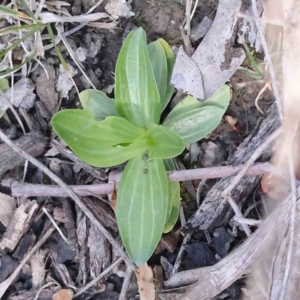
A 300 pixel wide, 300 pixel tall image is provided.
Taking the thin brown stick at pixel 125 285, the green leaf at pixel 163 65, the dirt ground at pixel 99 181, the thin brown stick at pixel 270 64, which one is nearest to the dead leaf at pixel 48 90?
the dirt ground at pixel 99 181

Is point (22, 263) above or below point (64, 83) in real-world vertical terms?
below

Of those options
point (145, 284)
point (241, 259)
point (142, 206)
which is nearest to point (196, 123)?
point (142, 206)

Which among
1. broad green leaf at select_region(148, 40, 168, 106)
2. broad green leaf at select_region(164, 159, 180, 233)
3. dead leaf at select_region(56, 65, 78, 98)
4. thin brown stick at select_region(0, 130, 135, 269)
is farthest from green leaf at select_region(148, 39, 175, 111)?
thin brown stick at select_region(0, 130, 135, 269)

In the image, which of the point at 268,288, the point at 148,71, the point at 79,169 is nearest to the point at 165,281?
the point at 268,288

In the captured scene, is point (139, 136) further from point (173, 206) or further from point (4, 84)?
point (4, 84)

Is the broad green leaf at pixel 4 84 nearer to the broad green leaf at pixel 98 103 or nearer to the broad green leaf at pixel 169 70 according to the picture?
the broad green leaf at pixel 98 103

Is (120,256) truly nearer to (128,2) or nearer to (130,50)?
(130,50)
